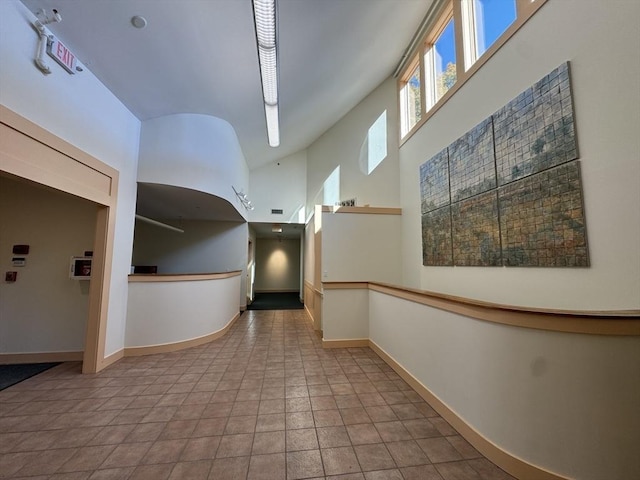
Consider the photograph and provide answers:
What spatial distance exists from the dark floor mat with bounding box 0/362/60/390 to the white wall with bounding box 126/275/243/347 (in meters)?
0.92

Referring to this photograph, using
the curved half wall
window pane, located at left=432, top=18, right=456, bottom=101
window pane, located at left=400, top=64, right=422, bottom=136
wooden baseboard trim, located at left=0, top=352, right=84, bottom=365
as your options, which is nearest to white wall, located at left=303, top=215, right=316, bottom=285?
the curved half wall

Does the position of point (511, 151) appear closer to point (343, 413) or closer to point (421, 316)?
point (421, 316)

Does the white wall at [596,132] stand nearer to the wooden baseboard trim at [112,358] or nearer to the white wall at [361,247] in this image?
the white wall at [361,247]

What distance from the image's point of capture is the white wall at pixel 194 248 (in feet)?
23.3

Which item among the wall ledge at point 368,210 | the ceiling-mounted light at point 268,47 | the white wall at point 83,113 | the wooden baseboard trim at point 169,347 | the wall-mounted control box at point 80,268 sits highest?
the ceiling-mounted light at point 268,47

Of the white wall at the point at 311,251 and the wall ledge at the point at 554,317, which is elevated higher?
the white wall at the point at 311,251

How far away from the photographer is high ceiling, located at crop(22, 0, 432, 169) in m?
2.62

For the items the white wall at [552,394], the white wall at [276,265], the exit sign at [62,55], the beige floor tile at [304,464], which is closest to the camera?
the white wall at [552,394]

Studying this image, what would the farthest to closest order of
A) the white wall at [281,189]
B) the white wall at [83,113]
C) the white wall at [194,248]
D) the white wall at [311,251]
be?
1. the white wall at [281,189]
2. the white wall at [194,248]
3. the white wall at [311,251]
4. the white wall at [83,113]

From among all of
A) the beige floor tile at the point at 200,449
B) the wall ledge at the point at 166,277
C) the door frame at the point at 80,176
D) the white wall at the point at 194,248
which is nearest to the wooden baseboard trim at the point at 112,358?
the door frame at the point at 80,176

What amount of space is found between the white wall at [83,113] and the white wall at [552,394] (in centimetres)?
424

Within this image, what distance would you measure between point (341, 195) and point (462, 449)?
237 inches

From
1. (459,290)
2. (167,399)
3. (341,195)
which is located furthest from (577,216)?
(341,195)

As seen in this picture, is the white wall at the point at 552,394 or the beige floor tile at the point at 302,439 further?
the beige floor tile at the point at 302,439
